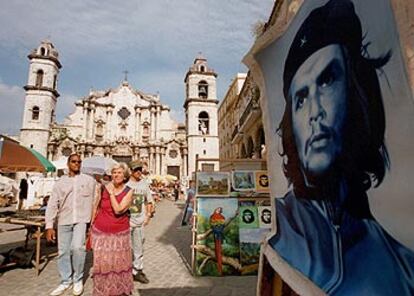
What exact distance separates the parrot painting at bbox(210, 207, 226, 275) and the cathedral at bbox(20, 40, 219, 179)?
25.9 meters

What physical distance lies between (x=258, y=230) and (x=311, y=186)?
384cm

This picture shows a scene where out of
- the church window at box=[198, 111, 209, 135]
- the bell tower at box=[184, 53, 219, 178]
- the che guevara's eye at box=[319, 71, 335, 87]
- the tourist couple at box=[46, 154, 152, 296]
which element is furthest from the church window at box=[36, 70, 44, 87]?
the che guevara's eye at box=[319, 71, 335, 87]

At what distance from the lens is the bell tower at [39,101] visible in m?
31.2

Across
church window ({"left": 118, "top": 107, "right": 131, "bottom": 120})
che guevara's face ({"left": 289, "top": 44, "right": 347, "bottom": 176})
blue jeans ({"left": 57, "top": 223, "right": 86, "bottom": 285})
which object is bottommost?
blue jeans ({"left": 57, "top": 223, "right": 86, "bottom": 285})

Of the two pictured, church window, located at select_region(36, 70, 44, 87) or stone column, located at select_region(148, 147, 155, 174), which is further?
stone column, located at select_region(148, 147, 155, 174)

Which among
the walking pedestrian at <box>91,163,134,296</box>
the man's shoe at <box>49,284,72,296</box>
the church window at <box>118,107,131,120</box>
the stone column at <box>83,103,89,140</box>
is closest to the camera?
the walking pedestrian at <box>91,163,134,296</box>

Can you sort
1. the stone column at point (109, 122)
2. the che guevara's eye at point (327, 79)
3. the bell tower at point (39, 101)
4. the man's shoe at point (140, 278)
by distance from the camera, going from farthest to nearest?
the stone column at point (109, 122) → the bell tower at point (39, 101) → the man's shoe at point (140, 278) → the che guevara's eye at point (327, 79)

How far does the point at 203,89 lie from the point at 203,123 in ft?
14.9

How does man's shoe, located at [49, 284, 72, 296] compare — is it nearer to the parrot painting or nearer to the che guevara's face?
the parrot painting

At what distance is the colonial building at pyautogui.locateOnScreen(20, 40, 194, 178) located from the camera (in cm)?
3184

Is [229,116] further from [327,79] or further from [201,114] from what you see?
[327,79]

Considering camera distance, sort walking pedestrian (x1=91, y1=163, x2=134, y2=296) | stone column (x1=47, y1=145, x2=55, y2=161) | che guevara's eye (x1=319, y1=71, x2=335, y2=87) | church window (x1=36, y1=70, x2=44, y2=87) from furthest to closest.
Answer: stone column (x1=47, y1=145, x2=55, y2=161) < church window (x1=36, y1=70, x2=44, y2=87) < walking pedestrian (x1=91, y1=163, x2=134, y2=296) < che guevara's eye (x1=319, y1=71, x2=335, y2=87)

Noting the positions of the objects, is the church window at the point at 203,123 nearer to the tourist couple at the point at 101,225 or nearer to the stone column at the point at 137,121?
the stone column at the point at 137,121

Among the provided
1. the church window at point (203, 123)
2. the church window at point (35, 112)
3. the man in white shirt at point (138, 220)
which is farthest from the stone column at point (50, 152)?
the man in white shirt at point (138, 220)
